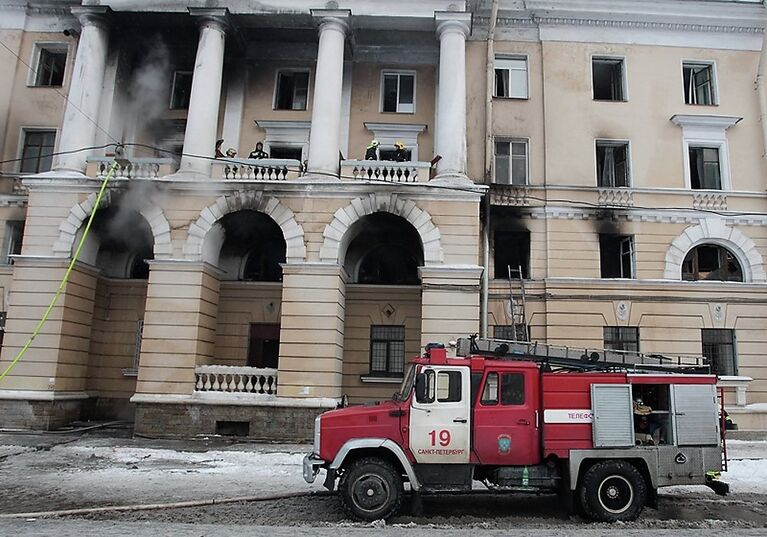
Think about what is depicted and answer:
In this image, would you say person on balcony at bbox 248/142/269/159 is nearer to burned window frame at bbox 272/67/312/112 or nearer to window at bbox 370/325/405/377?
burned window frame at bbox 272/67/312/112

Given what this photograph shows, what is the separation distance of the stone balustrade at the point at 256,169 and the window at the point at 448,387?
11.7 m

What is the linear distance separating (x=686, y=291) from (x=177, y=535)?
19109 mm

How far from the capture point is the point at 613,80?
2331 centimetres

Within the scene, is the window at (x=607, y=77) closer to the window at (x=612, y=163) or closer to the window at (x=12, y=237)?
the window at (x=612, y=163)

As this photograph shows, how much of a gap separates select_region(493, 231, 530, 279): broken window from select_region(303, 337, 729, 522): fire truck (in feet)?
39.2

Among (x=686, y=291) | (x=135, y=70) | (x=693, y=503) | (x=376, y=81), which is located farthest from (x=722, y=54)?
(x=135, y=70)

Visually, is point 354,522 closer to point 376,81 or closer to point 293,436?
point 293,436

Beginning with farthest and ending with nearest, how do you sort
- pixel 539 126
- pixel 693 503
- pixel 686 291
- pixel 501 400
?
pixel 539 126, pixel 686 291, pixel 693 503, pixel 501 400

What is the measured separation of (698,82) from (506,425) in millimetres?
19582

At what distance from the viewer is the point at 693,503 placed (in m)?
11.0

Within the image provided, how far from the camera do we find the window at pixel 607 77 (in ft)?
75.7

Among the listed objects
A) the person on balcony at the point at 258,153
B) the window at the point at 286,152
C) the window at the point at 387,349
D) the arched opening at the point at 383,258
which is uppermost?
the window at the point at 286,152

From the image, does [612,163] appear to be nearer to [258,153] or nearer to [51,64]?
[258,153]

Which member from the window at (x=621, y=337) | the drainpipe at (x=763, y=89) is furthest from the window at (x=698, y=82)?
the window at (x=621, y=337)
